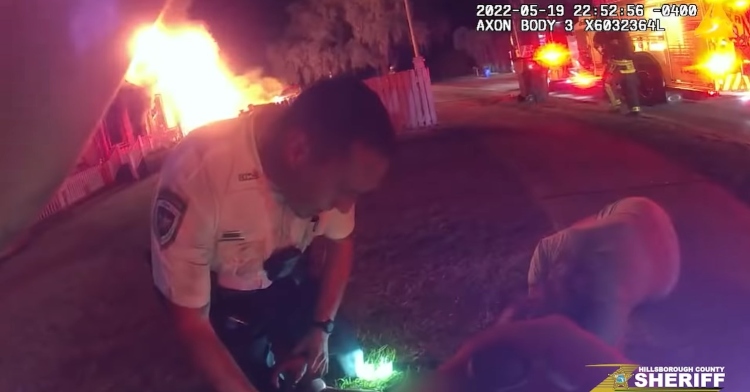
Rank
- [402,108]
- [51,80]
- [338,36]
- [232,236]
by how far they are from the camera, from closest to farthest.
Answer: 1. [51,80]
2. [232,236]
3. [402,108]
4. [338,36]

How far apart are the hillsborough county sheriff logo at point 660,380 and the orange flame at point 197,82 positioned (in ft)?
55.6

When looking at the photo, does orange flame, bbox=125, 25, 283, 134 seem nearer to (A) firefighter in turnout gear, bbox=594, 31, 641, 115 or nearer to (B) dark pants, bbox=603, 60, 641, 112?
(A) firefighter in turnout gear, bbox=594, 31, 641, 115

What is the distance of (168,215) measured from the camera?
83.7 inches

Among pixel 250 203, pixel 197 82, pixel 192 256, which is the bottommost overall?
pixel 192 256

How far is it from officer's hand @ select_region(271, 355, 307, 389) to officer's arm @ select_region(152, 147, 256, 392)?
0.41 meters

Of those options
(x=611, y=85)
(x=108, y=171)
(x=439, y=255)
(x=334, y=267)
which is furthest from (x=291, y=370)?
(x=108, y=171)

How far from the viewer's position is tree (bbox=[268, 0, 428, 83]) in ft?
75.1

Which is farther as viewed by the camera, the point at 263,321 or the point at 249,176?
the point at 263,321

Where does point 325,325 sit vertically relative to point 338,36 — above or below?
below

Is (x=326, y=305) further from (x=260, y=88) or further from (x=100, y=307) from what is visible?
(x=260, y=88)

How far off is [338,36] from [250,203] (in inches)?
892

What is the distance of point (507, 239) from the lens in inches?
196

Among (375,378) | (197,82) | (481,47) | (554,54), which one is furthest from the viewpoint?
(197,82)

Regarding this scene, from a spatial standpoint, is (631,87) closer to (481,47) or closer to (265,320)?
(265,320)
